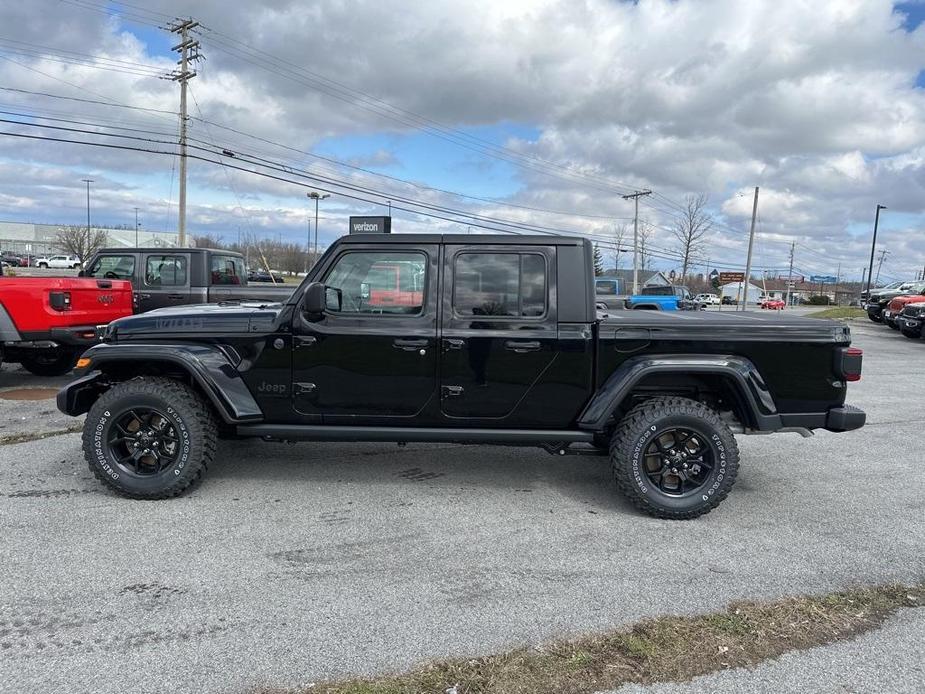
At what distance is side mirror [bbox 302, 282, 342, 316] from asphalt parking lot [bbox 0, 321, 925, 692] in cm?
132

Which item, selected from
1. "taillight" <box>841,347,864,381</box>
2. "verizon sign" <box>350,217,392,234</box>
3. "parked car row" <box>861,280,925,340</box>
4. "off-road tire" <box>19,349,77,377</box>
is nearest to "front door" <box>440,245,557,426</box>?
"taillight" <box>841,347,864,381</box>

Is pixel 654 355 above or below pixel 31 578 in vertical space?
above

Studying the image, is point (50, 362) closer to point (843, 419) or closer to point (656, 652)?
point (656, 652)

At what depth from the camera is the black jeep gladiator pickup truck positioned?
4117mm

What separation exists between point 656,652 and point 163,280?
9.91 m

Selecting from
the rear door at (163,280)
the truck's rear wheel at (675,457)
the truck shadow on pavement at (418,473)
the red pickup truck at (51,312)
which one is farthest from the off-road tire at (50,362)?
the truck's rear wheel at (675,457)

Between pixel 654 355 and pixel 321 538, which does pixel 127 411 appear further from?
pixel 654 355

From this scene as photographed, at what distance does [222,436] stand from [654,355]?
126 inches

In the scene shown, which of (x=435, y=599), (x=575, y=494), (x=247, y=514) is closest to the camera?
(x=435, y=599)

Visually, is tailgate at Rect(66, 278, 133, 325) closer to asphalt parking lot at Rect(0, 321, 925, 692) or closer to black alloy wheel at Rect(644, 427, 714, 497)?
asphalt parking lot at Rect(0, 321, 925, 692)

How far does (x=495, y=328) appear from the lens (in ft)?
13.9

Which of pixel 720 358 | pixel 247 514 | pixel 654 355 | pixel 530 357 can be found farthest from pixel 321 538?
pixel 720 358

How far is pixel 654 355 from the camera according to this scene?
4125 mm

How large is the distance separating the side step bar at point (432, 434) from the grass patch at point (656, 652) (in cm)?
152
